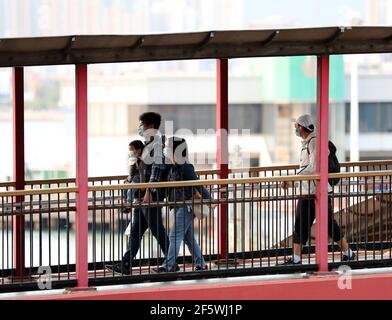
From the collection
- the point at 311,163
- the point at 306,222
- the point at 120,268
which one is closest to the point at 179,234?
the point at 120,268

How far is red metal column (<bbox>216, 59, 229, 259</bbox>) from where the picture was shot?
46.3ft

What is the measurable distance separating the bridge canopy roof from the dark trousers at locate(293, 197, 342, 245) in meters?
1.56

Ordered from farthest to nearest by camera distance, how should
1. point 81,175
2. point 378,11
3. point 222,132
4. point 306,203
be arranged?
1. point 378,11
2. point 222,132
3. point 306,203
4. point 81,175

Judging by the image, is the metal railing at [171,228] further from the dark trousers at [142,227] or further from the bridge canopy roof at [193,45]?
the bridge canopy roof at [193,45]

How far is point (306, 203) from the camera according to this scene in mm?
13219

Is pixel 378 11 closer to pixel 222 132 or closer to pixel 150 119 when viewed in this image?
pixel 222 132

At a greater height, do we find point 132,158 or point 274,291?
A: point 132,158

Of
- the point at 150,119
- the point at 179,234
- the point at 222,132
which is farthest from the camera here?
the point at 222,132

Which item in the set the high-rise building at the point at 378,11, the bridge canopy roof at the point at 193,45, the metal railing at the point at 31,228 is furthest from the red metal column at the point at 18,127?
the high-rise building at the point at 378,11

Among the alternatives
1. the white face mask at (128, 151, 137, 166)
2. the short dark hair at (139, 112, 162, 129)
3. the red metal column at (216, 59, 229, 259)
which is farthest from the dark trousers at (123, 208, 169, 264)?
the red metal column at (216, 59, 229, 259)

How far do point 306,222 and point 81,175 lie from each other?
8.03 ft

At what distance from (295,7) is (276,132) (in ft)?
170

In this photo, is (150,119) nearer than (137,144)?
Yes
